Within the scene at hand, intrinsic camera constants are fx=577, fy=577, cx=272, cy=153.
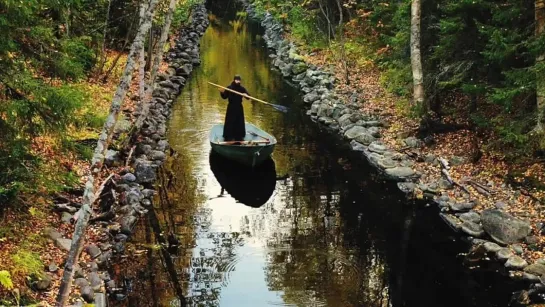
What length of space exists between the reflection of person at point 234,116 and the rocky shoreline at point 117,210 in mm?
2015

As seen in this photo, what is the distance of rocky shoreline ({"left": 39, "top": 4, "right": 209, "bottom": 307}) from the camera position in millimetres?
9250

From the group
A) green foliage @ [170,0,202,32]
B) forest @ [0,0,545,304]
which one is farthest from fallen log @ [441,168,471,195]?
green foliage @ [170,0,202,32]

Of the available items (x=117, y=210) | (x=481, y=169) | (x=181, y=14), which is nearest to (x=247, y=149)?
(x=117, y=210)

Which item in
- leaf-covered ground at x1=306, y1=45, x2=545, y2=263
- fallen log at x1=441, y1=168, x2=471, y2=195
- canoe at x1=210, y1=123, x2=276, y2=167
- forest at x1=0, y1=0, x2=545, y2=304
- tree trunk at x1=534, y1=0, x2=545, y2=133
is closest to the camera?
forest at x1=0, y1=0, x2=545, y2=304

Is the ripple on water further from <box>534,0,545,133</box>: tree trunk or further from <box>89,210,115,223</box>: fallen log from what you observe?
<box>534,0,545,133</box>: tree trunk

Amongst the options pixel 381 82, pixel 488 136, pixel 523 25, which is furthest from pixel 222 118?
pixel 523 25

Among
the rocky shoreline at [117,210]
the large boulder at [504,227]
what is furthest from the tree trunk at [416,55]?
the rocky shoreline at [117,210]

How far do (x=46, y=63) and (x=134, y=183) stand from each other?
566 centimetres

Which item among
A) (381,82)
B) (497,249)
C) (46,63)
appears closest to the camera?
(46,63)

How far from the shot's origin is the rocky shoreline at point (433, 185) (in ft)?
34.6

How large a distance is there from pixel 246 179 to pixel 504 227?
273 inches

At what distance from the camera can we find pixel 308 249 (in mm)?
11602

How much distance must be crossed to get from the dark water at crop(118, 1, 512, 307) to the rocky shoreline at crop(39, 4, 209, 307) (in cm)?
39

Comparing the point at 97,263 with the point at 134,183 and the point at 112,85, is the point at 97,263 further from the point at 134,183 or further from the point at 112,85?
the point at 112,85
